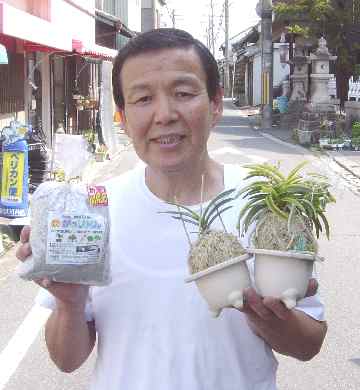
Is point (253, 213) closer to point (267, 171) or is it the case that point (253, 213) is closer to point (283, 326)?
point (267, 171)

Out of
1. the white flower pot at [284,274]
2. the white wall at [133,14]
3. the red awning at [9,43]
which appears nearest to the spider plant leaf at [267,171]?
the white flower pot at [284,274]

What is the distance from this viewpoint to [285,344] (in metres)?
1.82

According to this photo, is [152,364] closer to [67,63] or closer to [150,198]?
[150,198]

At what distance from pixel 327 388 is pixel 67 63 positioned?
18599 mm

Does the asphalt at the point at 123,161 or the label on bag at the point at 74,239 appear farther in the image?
the asphalt at the point at 123,161

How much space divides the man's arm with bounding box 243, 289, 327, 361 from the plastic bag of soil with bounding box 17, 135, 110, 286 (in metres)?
0.40

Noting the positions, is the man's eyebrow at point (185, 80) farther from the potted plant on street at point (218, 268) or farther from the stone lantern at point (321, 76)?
the stone lantern at point (321, 76)

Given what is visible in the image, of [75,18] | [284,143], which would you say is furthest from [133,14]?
[284,143]

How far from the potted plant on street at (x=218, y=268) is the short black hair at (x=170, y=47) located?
1.61ft

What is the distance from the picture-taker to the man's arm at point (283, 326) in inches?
64.2

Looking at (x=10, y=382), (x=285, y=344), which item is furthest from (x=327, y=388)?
(x=285, y=344)

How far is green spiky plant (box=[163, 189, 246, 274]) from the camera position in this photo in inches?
65.6

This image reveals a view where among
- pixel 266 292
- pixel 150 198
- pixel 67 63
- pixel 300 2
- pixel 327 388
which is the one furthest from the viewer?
pixel 300 2

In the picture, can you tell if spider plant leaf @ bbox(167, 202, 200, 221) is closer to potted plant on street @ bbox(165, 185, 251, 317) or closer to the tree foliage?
potted plant on street @ bbox(165, 185, 251, 317)
